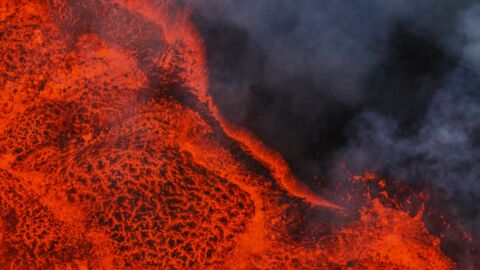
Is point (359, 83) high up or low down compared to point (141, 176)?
up

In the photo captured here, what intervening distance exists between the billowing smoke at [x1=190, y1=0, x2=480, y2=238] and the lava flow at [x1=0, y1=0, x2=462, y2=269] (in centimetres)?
18

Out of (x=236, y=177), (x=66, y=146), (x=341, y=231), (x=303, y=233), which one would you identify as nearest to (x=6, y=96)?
(x=66, y=146)

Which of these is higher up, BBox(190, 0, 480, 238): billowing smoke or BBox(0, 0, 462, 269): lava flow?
BBox(190, 0, 480, 238): billowing smoke

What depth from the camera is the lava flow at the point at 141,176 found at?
74.8 inches

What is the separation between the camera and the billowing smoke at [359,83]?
1.95m

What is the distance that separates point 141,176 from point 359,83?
55.5 inches

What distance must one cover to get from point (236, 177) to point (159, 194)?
17.4 inches

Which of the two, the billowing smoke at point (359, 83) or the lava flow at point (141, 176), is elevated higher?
the billowing smoke at point (359, 83)

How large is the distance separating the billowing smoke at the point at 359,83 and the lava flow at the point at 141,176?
182mm

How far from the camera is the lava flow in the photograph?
1899 mm

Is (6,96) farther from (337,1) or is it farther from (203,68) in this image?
(337,1)

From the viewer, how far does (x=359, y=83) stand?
2.11 meters

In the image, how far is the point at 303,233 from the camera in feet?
6.41

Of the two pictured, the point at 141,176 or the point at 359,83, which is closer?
the point at 141,176
